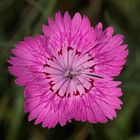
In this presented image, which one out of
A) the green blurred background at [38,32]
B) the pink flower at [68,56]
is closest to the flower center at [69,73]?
the pink flower at [68,56]

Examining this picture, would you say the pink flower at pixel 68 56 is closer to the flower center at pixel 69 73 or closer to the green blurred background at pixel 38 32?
the flower center at pixel 69 73

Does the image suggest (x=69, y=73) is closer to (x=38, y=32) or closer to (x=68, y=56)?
(x=68, y=56)

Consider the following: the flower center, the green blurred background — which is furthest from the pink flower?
the green blurred background

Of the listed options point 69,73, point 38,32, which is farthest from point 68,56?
point 38,32

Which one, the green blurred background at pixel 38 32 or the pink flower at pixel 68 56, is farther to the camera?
the green blurred background at pixel 38 32

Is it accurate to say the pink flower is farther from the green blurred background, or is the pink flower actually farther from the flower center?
the green blurred background
